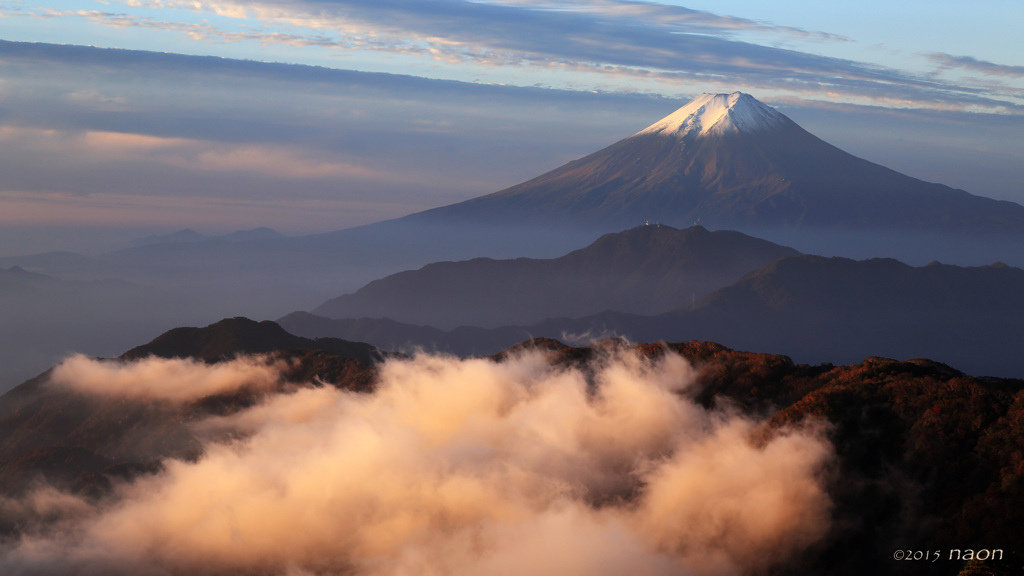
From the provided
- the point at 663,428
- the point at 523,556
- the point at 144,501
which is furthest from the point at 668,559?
the point at 144,501

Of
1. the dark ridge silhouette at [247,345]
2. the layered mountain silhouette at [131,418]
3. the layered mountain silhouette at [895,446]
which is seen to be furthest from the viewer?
the dark ridge silhouette at [247,345]

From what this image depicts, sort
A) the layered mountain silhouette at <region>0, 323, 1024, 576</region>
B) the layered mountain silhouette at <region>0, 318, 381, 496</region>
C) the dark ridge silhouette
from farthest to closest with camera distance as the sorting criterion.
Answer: the dark ridge silhouette < the layered mountain silhouette at <region>0, 318, 381, 496</region> < the layered mountain silhouette at <region>0, 323, 1024, 576</region>

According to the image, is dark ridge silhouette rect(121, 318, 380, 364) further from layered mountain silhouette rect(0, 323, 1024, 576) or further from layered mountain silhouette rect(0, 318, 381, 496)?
layered mountain silhouette rect(0, 323, 1024, 576)

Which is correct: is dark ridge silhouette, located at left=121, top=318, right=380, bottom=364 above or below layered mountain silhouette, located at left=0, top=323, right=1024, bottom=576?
below

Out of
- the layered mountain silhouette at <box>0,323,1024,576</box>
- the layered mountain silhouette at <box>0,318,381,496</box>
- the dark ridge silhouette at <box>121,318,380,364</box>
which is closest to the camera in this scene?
the layered mountain silhouette at <box>0,323,1024,576</box>

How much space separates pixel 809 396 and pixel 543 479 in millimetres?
54816

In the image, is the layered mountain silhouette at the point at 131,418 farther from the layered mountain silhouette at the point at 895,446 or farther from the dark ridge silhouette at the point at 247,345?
the layered mountain silhouette at the point at 895,446

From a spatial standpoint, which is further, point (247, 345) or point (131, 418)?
point (247, 345)

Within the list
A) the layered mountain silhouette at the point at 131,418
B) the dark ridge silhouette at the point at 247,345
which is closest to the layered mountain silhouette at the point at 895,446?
the layered mountain silhouette at the point at 131,418

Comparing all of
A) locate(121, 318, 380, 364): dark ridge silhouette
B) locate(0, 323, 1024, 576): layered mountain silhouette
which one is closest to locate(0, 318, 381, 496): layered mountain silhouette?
locate(121, 318, 380, 364): dark ridge silhouette

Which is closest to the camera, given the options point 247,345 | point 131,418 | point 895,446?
point 895,446

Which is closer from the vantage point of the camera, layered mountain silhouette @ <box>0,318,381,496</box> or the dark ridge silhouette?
layered mountain silhouette @ <box>0,318,381,496</box>

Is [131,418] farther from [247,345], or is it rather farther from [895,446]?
[895,446]

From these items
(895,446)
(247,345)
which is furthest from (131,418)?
(895,446)
